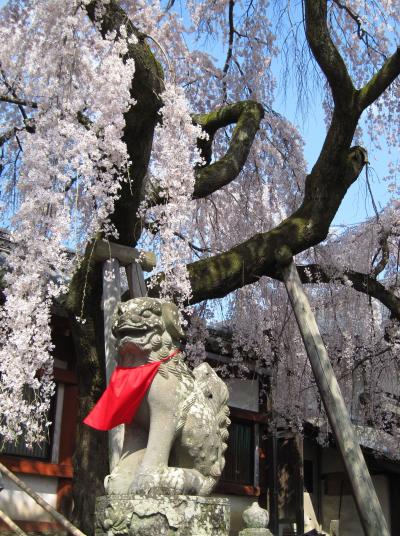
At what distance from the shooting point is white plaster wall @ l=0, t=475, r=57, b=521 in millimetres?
8195

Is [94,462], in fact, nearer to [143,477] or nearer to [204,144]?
[143,477]

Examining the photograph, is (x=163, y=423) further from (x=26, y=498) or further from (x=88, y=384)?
(x=26, y=498)

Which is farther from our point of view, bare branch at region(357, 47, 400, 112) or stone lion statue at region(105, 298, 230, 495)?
bare branch at region(357, 47, 400, 112)

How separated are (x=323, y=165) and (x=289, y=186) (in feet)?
9.09

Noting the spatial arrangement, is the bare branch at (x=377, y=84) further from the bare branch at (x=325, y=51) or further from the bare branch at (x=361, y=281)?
the bare branch at (x=361, y=281)

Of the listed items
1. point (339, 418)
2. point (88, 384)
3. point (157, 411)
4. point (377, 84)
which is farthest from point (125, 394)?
point (377, 84)

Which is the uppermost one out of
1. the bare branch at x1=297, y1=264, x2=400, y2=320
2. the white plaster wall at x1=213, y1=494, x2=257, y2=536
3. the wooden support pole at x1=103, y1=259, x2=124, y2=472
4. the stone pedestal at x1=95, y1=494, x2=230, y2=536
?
the bare branch at x1=297, y1=264, x2=400, y2=320

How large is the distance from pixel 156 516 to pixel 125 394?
2.52ft

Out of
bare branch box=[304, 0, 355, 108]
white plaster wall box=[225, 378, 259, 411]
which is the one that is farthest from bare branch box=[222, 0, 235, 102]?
white plaster wall box=[225, 378, 259, 411]

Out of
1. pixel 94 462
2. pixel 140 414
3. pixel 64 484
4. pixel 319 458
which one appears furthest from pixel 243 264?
pixel 319 458

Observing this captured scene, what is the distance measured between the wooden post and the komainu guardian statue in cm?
288

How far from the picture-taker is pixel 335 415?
6988 mm

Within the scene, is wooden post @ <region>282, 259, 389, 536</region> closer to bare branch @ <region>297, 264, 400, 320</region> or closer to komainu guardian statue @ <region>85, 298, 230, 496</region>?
bare branch @ <region>297, 264, 400, 320</region>

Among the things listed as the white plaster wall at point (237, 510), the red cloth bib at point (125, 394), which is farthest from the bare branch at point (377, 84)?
the white plaster wall at point (237, 510)
